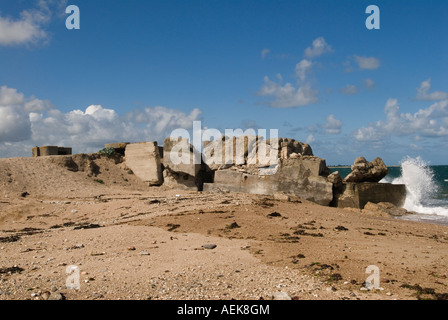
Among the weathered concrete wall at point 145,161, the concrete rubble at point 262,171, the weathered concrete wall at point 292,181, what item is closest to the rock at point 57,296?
the concrete rubble at point 262,171

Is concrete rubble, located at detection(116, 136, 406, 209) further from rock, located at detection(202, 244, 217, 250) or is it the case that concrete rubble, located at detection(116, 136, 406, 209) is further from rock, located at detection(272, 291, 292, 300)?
rock, located at detection(272, 291, 292, 300)

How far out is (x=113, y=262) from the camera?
512 cm

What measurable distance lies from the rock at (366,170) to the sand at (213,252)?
2276 millimetres

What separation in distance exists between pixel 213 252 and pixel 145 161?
1212cm

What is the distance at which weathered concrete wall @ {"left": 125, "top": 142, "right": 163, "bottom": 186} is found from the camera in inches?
657

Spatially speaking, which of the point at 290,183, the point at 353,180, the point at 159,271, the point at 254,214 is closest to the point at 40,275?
the point at 159,271

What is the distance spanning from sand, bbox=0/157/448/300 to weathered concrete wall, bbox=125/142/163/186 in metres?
5.66

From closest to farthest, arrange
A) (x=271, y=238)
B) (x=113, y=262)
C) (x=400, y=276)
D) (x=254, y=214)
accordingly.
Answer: (x=400, y=276)
(x=113, y=262)
(x=271, y=238)
(x=254, y=214)

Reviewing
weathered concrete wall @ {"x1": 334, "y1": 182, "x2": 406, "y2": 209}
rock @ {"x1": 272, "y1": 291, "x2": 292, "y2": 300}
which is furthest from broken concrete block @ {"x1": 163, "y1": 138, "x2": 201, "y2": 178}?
rock @ {"x1": 272, "y1": 291, "x2": 292, "y2": 300}

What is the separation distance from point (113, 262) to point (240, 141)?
9.94m

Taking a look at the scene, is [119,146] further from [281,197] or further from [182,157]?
[281,197]

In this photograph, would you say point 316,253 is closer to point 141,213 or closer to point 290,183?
point 141,213

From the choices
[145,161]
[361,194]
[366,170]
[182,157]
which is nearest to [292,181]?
[361,194]

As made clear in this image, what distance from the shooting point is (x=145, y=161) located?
17.1m
